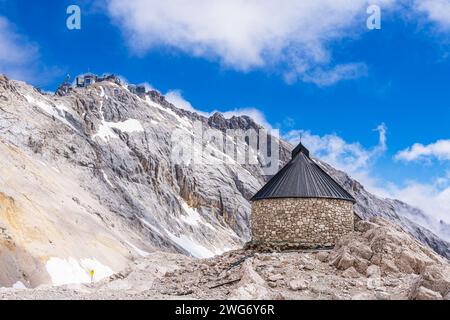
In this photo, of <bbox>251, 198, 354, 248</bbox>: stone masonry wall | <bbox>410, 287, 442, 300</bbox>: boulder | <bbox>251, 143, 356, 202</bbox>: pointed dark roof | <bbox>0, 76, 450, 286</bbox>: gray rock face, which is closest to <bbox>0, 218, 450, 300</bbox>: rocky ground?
<bbox>410, 287, 442, 300</bbox>: boulder

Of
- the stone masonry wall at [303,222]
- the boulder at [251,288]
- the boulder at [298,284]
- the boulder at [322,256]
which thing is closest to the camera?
the boulder at [251,288]

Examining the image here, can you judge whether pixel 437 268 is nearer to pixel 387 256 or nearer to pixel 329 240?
pixel 387 256

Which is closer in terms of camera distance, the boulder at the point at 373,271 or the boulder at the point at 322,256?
the boulder at the point at 373,271

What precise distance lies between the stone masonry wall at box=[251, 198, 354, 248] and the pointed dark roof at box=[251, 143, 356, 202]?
0.94 ft

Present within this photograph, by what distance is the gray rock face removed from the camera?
1620 inches

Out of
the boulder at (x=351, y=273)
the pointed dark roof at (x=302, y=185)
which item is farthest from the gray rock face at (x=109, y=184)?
the boulder at (x=351, y=273)

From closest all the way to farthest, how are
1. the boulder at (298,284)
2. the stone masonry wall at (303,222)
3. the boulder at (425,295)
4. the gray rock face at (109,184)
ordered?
the boulder at (425,295), the boulder at (298,284), the stone masonry wall at (303,222), the gray rock face at (109,184)

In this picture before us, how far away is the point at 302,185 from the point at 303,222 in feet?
6.42

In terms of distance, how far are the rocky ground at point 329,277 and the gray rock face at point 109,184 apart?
12091mm

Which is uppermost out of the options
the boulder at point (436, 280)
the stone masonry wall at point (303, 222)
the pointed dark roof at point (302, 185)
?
the pointed dark roof at point (302, 185)

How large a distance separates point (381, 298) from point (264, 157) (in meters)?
150

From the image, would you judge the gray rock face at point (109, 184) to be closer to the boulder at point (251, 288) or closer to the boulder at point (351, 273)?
the boulder at point (251, 288)

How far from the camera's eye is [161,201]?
106 meters

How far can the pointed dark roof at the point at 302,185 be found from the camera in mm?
24531
